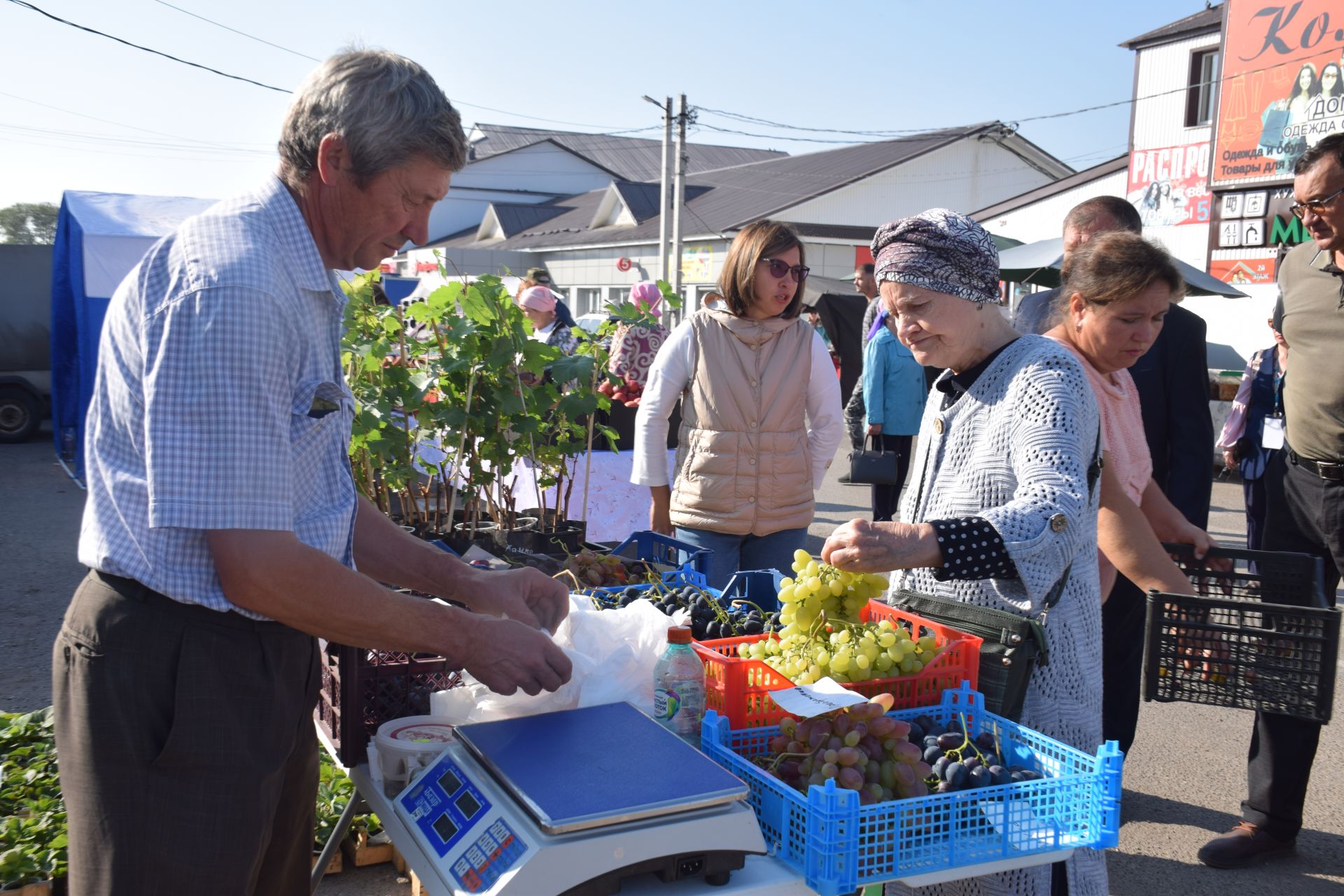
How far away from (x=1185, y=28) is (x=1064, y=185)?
3.21 m

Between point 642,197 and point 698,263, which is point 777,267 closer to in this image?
point 698,263

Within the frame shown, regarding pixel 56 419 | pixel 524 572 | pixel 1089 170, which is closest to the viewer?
pixel 524 572

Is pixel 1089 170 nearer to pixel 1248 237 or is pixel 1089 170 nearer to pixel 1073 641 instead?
pixel 1248 237

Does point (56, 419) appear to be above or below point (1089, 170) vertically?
below

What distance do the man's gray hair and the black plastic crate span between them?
1836 mm

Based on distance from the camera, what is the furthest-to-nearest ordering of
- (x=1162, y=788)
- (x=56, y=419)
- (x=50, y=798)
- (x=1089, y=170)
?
(x=1089, y=170), (x=56, y=419), (x=1162, y=788), (x=50, y=798)

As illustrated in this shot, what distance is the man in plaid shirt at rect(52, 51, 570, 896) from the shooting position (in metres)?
1.33

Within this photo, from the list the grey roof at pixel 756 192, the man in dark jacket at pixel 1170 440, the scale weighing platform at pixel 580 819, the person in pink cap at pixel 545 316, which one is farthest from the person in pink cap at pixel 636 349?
the grey roof at pixel 756 192

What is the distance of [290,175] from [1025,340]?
4.56 ft

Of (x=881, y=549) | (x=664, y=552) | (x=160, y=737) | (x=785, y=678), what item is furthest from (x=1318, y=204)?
(x=160, y=737)

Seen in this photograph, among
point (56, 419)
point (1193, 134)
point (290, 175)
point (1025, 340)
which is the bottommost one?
point (56, 419)

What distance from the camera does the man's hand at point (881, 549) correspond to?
1.85m

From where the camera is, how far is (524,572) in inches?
76.9

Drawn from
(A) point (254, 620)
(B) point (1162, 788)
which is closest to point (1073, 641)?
(A) point (254, 620)
